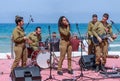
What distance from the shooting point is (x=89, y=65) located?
1084cm

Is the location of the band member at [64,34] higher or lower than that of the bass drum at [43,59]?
higher

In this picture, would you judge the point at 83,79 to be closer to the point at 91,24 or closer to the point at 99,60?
the point at 99,60

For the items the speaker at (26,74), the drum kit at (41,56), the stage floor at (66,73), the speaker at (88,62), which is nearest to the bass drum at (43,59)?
the drum kit at (41,56)

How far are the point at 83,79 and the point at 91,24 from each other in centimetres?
264

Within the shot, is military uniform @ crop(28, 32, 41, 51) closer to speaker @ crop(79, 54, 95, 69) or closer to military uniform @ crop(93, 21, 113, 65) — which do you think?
speaker @ crop(79, 54, 95, 69)

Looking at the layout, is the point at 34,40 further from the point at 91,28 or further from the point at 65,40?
the point at 91,28

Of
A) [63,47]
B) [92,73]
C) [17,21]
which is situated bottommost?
[92,73]

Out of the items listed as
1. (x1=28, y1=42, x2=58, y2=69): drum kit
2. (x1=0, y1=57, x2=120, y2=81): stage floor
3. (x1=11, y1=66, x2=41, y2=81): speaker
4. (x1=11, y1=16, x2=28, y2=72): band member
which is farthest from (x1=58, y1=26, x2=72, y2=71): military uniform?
(x1=11, y1=66, x2=41, y2=81): speaker

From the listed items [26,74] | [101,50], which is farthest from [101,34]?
[26,74]

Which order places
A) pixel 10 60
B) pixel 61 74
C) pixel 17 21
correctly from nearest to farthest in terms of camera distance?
pixel 17 21 < pixel 61 74 < pixel 10 60

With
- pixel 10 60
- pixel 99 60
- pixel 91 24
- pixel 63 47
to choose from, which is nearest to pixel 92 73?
pixel 99 60

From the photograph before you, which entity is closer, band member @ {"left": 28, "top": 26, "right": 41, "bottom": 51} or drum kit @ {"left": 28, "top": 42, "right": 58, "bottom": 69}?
drum kit @ {"left": 28, "top": 42, "right": 58, "bottom": 69}

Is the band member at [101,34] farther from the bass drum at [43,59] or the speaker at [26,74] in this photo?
the speaker at [26,74]

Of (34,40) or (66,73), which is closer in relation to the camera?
(66,73)
